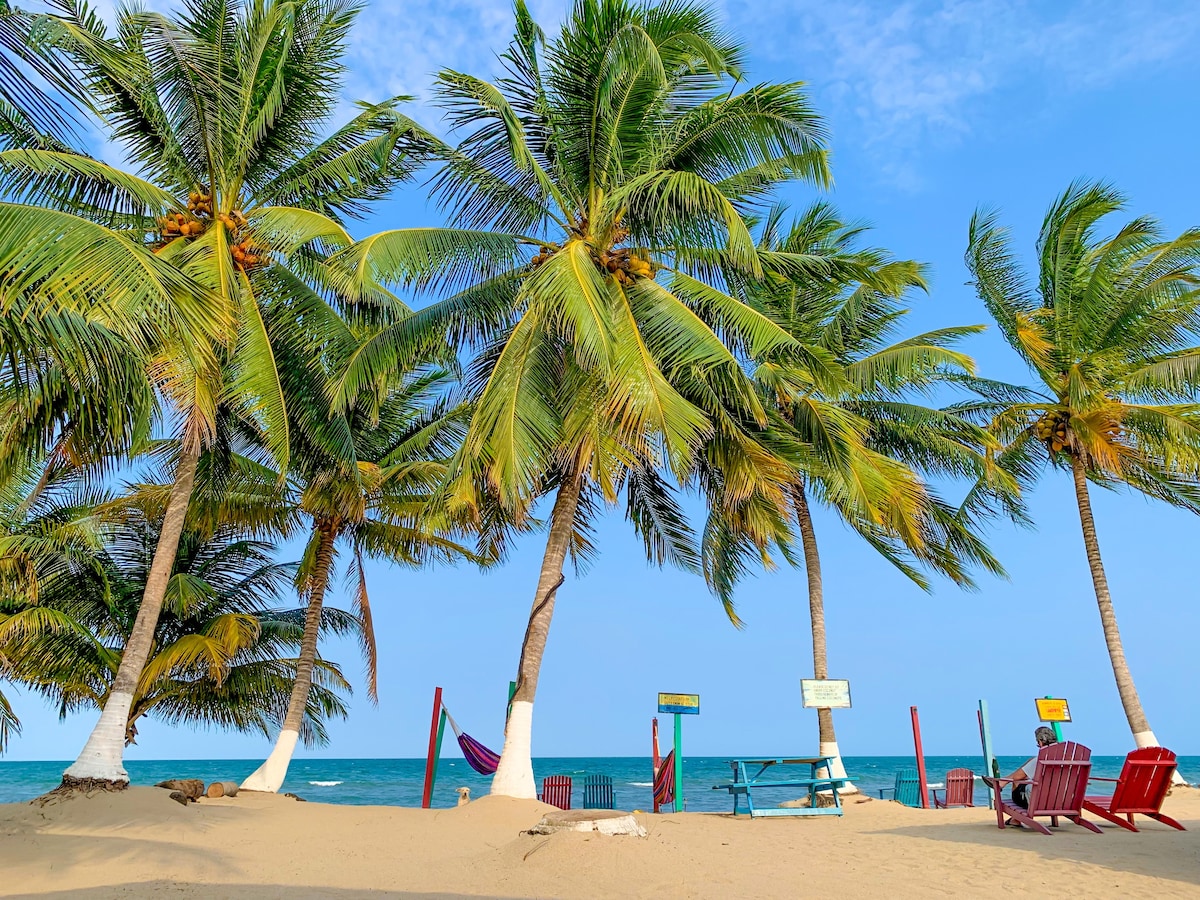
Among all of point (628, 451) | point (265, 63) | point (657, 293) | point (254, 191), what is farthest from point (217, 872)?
point (265, 63)

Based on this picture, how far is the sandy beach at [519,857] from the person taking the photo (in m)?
6.59

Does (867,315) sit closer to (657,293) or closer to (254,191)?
(657,293)

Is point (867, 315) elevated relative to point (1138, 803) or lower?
elevated

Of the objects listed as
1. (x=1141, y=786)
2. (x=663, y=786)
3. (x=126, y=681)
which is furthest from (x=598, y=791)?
(x=1141, y=786)

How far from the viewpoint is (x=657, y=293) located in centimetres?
1191

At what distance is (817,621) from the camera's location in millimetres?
15297

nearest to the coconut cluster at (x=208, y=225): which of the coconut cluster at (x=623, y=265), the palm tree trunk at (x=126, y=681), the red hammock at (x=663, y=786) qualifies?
the palm tree trunk at (x=126, y=681)

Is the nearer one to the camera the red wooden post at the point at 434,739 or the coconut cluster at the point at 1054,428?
the red wooden post at the point at 434,739

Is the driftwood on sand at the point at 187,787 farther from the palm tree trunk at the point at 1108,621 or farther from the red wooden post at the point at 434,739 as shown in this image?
the palm tree trunk at the point at 1108,621

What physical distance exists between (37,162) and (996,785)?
1251cm

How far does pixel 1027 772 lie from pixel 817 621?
631cm

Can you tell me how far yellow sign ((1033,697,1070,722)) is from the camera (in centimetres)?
1370

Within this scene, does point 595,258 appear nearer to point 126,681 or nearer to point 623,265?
point 623,265

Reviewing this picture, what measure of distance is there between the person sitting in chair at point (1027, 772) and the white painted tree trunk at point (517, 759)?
5.17 meters
